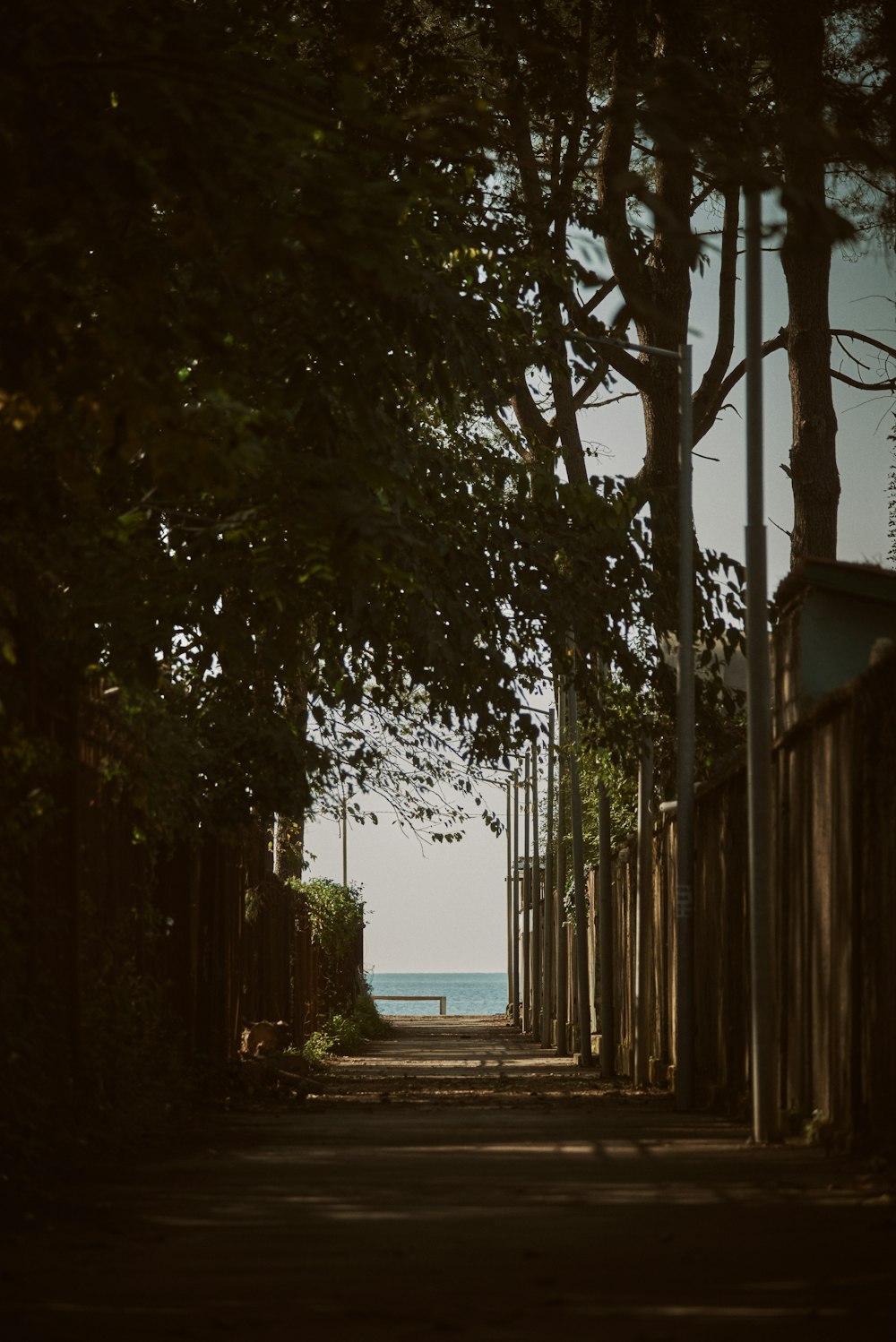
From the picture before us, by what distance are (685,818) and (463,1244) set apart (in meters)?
8.99

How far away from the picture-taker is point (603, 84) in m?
24.3

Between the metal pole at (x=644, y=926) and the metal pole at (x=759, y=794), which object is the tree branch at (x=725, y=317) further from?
the metal pole at (x=759, y=794)

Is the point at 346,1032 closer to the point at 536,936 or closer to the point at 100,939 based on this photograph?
the point at 536,936

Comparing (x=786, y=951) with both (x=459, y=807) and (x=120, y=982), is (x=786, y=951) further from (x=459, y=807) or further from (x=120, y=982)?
(x=459, y=807)

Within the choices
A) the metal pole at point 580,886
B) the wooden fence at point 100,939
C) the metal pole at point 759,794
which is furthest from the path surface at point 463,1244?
the metal pole at point 580,886

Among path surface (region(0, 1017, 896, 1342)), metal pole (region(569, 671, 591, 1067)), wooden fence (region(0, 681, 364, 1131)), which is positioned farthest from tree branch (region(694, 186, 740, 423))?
path surface (region(0, 1017, 896, 1342))

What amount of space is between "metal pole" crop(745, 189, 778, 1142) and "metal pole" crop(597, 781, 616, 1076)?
1035 centimetres

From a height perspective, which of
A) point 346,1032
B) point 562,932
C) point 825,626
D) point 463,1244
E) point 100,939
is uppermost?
point 825,626

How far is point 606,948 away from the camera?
2233 centimetres

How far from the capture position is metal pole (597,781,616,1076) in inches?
848

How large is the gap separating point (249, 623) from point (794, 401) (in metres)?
14.7

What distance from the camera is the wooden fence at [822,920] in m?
9.25

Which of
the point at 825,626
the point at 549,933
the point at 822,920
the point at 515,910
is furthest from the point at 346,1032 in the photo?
the point at 515,910

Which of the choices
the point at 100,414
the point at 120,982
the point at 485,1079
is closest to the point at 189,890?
the point at 120,982
